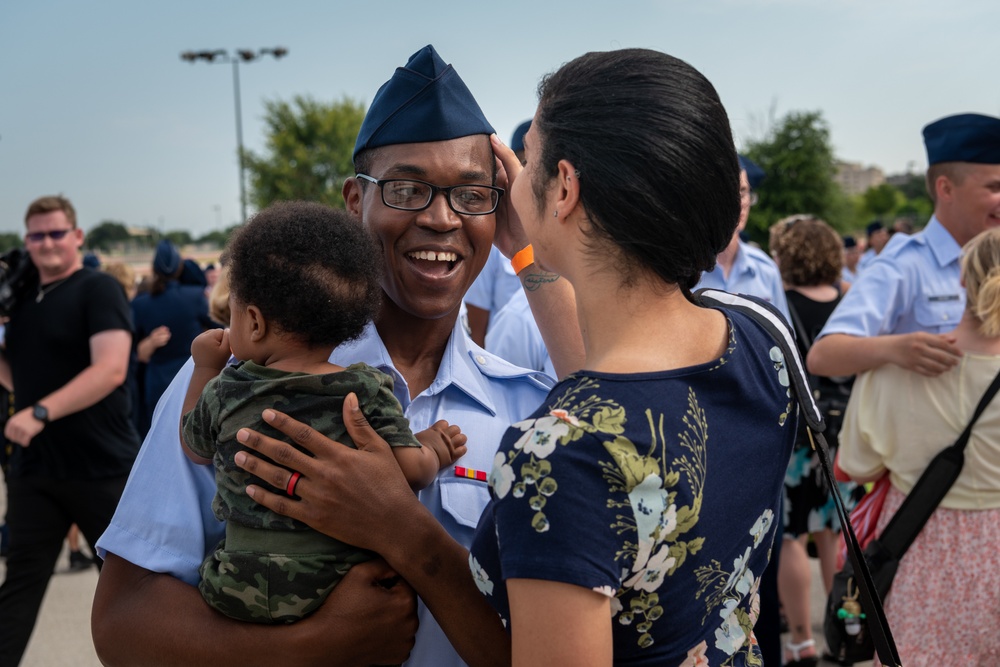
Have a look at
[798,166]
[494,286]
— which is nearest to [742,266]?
[494,286]

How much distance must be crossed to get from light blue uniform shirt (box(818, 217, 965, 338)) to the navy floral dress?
262 cm

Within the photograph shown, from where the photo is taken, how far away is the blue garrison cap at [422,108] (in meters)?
2.07

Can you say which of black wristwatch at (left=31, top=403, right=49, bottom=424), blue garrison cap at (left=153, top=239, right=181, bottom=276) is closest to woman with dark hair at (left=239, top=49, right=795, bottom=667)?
black wristwatch at (left=31, top=403, right=49, bottom=424)

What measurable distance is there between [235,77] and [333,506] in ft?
108

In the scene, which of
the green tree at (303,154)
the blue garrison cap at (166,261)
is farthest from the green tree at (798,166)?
the blue garrison cap at (166,261)

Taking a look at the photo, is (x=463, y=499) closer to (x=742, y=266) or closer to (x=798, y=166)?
(x=742, y=266)

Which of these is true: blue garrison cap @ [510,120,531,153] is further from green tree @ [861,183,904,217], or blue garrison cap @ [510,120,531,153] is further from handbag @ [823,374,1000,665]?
green tree @ [861,183,904,217]

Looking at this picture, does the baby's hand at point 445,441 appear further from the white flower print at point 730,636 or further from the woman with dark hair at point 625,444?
the white flower print at point 730,636

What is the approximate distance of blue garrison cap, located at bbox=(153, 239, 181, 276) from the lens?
23.9 ft

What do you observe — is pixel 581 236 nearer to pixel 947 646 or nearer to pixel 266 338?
pixel 266 338

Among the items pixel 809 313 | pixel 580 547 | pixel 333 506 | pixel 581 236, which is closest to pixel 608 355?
pixel 581 236

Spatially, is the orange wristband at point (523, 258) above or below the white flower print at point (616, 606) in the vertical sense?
above

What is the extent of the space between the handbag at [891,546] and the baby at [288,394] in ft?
7.45

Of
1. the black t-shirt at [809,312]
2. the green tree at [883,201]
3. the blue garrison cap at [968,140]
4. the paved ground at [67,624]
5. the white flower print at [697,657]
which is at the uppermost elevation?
the blue garrison cap at [968,140]
